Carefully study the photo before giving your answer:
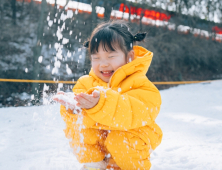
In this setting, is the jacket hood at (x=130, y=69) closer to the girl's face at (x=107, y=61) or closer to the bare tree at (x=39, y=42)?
the girl's face at (x=107, y=61)

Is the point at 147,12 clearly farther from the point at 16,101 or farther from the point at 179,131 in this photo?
the point at 179,131

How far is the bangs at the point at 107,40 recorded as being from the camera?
67.9 inches

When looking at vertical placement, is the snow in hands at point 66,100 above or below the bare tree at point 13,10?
below

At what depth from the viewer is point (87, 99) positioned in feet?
4.48

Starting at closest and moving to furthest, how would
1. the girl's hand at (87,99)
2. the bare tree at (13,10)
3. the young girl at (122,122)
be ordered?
the girl's hand at (87,99)
the young girl at (122,122)
the bare tree at (13,10)

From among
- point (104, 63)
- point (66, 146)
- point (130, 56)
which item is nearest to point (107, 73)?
point (104, 63)

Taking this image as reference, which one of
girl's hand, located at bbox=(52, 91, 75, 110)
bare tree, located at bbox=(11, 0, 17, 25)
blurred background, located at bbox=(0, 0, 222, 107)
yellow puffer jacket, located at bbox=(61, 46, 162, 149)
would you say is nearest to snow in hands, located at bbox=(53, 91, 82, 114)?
girl's hand, located at bbox=(52, 91, 75, 110)

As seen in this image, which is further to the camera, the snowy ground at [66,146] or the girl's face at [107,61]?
the snowy ground at [66,146]

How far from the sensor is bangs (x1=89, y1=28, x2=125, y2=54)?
172 centimetres

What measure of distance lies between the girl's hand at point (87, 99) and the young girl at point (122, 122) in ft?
0.46

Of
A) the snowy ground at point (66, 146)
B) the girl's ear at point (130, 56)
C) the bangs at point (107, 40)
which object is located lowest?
the snowy ground at point (66, 146)

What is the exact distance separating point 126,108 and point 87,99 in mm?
279

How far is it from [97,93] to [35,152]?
1408 mm

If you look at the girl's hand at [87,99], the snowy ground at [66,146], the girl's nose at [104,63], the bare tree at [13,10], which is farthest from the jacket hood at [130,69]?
the bare tree at [13,10]
